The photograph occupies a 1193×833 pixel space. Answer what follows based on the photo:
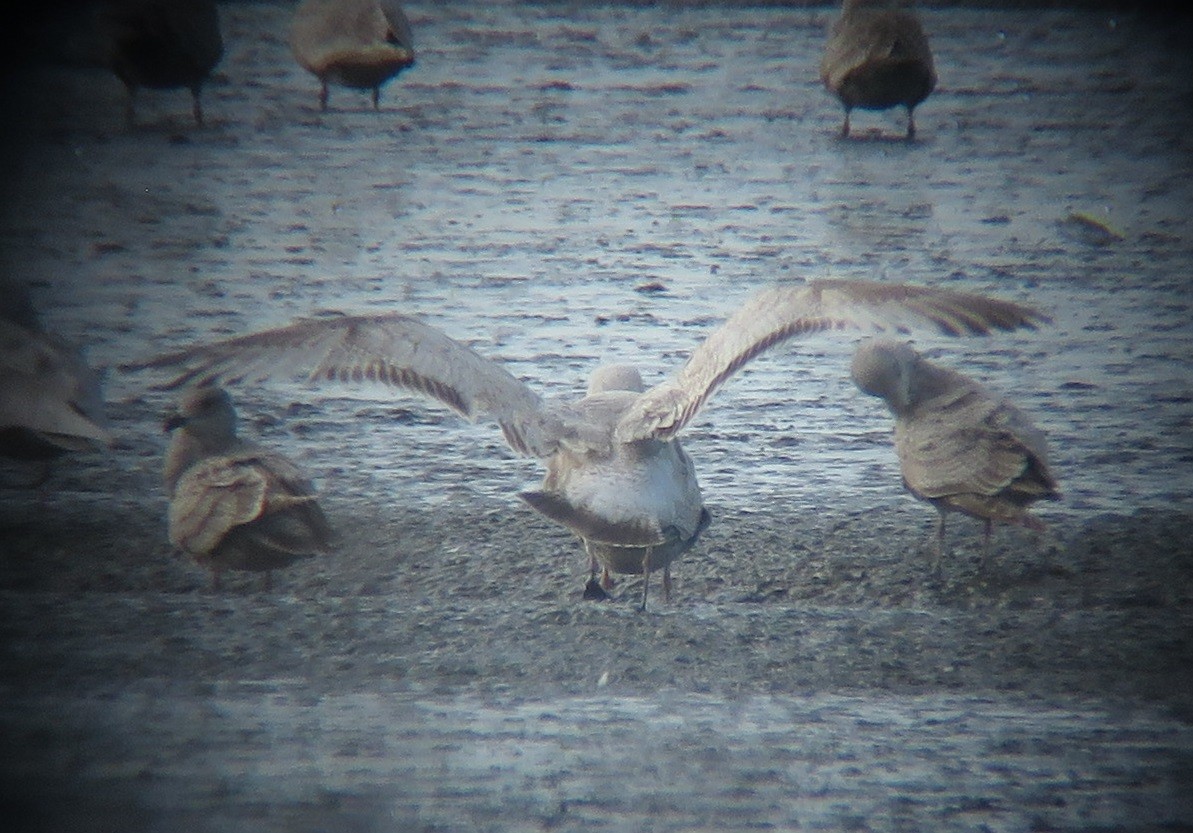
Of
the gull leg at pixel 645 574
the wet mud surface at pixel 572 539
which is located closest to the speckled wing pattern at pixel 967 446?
the wet mud surface at pixel 572 539

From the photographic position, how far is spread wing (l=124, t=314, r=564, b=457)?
5602mm

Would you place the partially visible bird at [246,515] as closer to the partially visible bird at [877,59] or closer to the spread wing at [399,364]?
the spread wing at [399,364]

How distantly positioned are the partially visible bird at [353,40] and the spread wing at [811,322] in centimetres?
774

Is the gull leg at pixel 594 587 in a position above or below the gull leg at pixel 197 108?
below

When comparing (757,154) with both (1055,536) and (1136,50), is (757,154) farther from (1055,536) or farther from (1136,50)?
(1055,536)

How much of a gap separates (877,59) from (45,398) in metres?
7.31

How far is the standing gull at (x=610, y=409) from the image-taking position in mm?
5414

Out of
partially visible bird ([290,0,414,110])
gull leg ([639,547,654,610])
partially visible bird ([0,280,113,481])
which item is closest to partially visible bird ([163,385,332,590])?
partially visible bird ([0,280,113,481])

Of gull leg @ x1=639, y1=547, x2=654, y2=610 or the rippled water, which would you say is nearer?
gull leg @ x1=639, y1=547, x2=654, y2=610

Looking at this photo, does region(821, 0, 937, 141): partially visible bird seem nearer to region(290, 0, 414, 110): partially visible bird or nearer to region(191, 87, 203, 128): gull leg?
region(290, 0, 414, 110): partially visible bird

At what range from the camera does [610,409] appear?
5.90 metres

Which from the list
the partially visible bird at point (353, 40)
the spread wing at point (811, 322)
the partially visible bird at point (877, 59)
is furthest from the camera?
the partially visible bird at point (353, 40)

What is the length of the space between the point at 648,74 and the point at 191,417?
980cm

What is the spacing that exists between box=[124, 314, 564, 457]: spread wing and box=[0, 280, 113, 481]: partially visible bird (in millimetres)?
817
